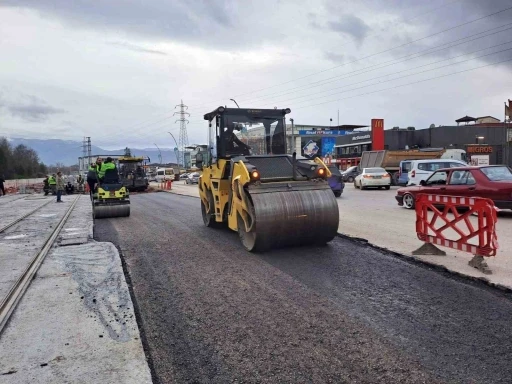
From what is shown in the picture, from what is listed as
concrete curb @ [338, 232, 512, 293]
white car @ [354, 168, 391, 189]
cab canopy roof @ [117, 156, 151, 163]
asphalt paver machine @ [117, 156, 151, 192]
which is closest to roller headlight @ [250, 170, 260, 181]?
concrete curb @ [338, 232, 512, 293]

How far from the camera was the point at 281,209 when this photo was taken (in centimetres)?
750

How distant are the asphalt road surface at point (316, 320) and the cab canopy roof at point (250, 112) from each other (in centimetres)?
350

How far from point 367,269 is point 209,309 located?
8.82ft

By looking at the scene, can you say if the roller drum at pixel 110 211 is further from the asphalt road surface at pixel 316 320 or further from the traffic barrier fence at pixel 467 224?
A: the traffic barrier fence at pixel 467 224

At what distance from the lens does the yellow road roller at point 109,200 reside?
14.1m

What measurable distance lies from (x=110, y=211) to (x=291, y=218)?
8.44 meters

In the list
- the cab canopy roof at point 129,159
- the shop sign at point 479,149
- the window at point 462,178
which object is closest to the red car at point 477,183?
the window at point 462,178

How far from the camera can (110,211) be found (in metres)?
14.2

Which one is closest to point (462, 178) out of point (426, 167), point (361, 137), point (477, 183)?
point (477, 183)

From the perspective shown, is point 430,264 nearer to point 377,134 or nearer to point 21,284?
point 21,284

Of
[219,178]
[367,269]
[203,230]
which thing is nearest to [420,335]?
[367,269]

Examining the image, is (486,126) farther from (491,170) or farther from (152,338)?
(152,338)

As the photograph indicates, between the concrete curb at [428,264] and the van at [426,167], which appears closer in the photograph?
the concrete curb at [428,264]

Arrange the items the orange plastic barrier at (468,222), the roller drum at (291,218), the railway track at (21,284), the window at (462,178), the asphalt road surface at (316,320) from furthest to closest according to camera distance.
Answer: the window at (462,178), the roller drum at (291,218), the orange plastic barrier at (468,222), the railway track at (21,284), the asphalt road surface at (316,320)
